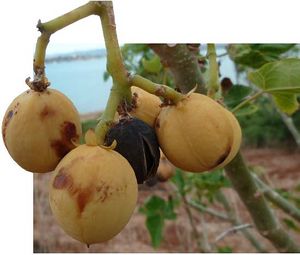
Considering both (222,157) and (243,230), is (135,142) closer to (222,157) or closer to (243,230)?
(222,157)

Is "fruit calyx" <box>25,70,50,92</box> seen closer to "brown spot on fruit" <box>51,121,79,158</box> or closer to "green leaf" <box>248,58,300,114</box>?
"brown spot on fruit" <box>51,121,79,158</box>

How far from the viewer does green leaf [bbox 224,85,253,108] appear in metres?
1.19

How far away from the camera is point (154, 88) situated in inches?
23.2

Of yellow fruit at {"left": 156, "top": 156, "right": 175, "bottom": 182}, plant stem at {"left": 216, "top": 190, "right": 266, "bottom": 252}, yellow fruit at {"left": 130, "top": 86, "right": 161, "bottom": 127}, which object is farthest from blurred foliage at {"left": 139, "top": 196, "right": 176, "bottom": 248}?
yellow fruit at {"left": 130, "top": 86, "right": 161, "bottom": 127}

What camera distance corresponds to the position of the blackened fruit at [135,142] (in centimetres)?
60

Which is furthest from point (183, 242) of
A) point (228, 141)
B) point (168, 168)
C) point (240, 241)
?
point (228, 141)

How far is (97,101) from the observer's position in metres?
5.06

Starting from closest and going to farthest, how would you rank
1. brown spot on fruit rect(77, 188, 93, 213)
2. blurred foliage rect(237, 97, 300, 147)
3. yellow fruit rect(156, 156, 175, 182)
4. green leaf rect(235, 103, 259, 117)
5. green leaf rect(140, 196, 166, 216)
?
brown spot on fruit rect(77, 188, 93, 213) < green leaf rect(235, 103, 259, 117) < yellow fruit rect(156, 156, 175, 182) < green leaf rect(140, 196, 166, 216) < blurred foliage rect(237, 97, 300, 147)

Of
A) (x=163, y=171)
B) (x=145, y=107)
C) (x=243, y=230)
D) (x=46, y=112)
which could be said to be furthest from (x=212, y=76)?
(x=243, y=230)

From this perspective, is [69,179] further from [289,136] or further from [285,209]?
[289,136]

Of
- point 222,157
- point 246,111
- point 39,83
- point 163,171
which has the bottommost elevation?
point 163,171

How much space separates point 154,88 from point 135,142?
0.06 metres

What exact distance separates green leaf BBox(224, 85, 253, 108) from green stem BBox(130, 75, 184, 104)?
607mm

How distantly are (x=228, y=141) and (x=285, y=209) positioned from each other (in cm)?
81
